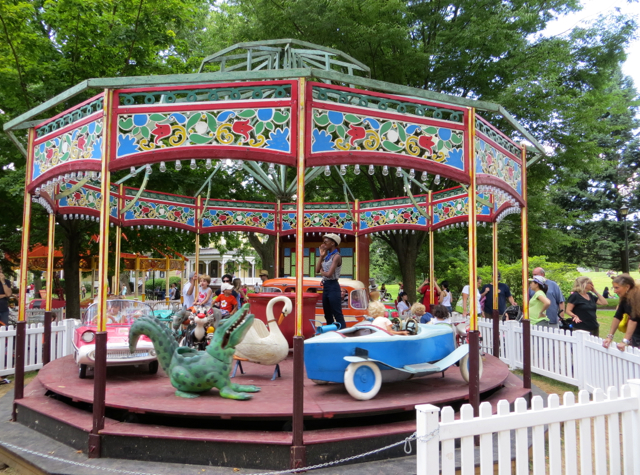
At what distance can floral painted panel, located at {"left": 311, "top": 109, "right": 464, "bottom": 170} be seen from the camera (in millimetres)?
5285

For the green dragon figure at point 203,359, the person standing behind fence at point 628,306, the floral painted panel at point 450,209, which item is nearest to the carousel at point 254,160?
the green dragon figure at point 203,359

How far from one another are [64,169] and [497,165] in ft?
18.4

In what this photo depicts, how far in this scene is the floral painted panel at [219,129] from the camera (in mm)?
5199

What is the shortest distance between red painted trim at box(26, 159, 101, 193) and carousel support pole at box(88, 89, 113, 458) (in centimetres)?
29

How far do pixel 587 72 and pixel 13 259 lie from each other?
2125cm

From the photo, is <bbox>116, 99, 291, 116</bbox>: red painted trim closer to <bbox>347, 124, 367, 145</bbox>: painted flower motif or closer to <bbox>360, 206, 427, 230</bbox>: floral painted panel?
<bbox>347, 124, 367, 145</bbox>: painted flower motif

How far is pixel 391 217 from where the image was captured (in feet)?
44.7

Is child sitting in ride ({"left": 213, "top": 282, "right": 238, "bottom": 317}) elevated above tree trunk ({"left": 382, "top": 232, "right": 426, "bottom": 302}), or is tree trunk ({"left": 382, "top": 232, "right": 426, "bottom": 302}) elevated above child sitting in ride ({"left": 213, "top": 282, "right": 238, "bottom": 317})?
tree trunk ({"left": 382, "top": 232, "right": 426, "bottom": 302})

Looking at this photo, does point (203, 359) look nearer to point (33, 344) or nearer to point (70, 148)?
point (70, 148)

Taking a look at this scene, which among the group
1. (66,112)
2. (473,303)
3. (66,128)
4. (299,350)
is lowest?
(299,350)

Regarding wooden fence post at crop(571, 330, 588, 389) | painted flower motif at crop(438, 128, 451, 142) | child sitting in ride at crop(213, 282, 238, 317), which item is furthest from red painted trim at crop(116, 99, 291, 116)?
wooden fence post at crop(571, 330, 588, 389)

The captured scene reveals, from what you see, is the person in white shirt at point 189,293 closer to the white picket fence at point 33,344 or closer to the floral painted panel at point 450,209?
the white picket fence at point 33,344

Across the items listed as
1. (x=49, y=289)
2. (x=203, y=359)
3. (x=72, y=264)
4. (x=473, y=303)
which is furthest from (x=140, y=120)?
(x=72, y=264)

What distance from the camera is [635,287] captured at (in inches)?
254
